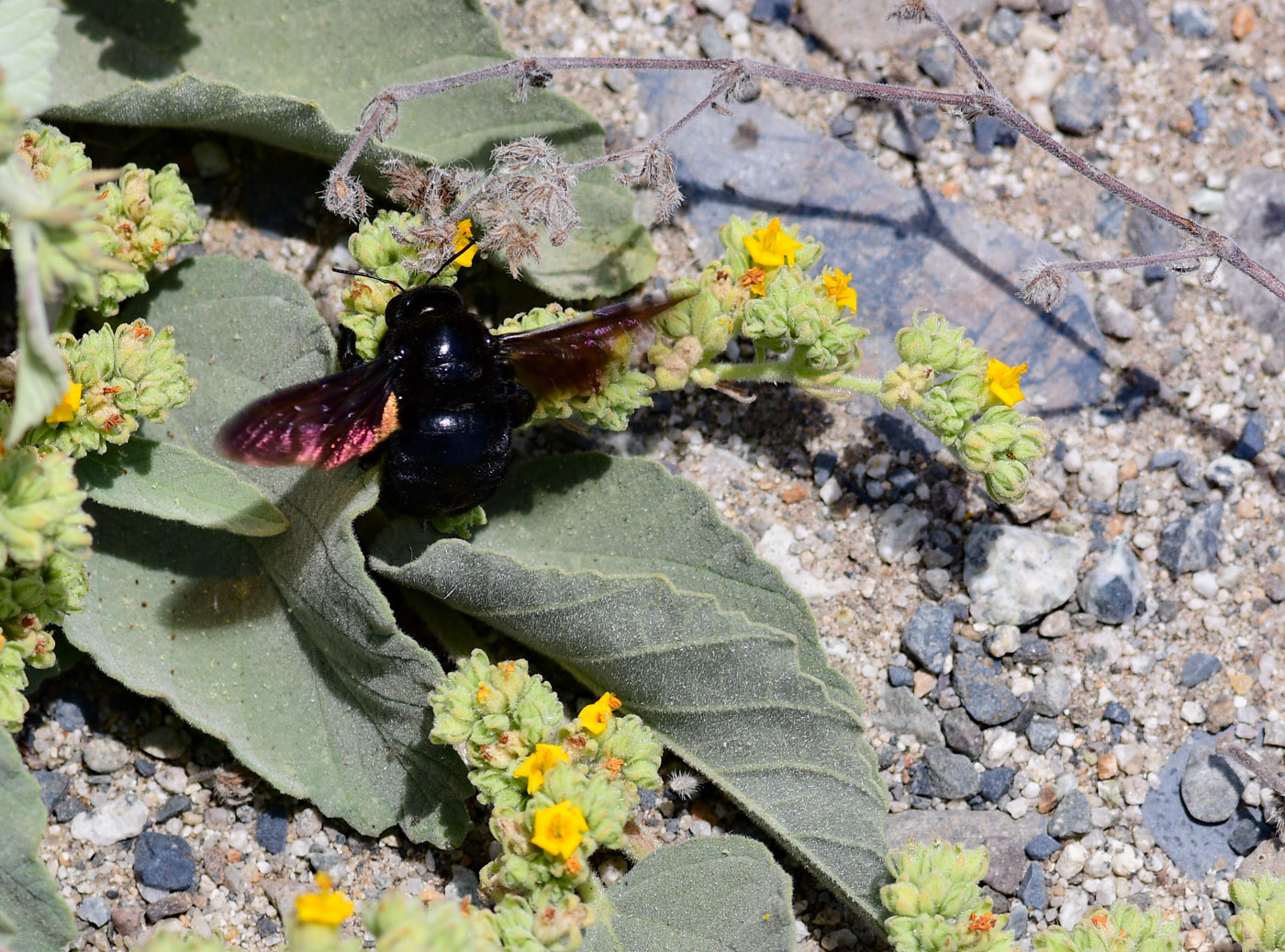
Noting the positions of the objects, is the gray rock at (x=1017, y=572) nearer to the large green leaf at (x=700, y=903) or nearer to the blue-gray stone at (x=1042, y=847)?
the blue-gray stone at (x=1042, y=847)

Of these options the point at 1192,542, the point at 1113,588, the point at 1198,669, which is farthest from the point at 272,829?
the point at 1192,542

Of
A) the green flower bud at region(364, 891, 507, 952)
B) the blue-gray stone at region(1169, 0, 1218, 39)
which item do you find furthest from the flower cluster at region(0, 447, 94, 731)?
the blue-gray stone at region(1169, 0, 1218, 39)

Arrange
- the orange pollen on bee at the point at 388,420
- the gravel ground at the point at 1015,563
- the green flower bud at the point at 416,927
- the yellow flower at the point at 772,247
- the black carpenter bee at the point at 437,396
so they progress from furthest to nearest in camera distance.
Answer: the gravel ground at the point at 1015,563, the yellow flower at the point at 772,247, the orange pollen on bee at the point at 388,420, the black carpenter bee at the point at 437,396, the green flower bud at the point at 416,927

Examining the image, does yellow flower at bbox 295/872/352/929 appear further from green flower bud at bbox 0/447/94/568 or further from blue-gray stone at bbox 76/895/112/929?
blue-gray stone at bbox 76/895/112/929

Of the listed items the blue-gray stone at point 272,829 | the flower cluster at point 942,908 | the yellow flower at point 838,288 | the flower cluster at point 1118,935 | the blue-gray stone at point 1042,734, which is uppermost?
the yellow flower at point 838,288

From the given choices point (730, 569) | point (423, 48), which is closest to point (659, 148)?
point (423, 48)

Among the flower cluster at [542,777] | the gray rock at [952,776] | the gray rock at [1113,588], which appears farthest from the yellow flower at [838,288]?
the gray rock at [952,776]
